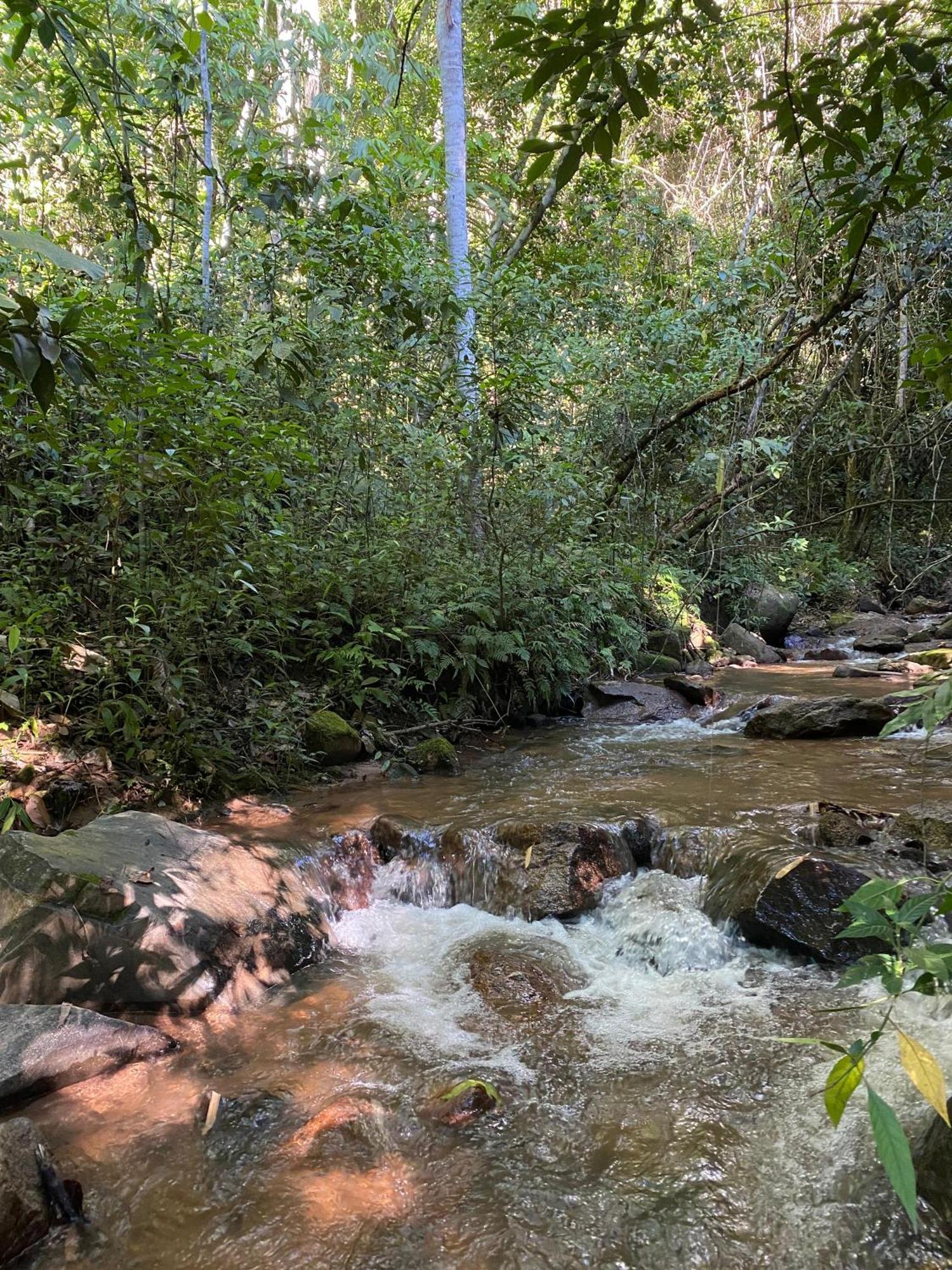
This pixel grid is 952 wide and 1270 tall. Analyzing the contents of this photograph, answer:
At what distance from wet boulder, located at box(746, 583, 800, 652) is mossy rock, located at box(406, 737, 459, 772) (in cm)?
866

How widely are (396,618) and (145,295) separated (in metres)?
4.68

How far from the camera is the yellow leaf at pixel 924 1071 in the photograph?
1.00 meters

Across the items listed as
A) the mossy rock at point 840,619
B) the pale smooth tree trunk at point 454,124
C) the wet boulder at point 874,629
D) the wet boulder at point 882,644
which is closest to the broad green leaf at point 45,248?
the pale smooth tree trunk at point 454,124

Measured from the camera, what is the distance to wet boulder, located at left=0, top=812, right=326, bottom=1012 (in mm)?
3297

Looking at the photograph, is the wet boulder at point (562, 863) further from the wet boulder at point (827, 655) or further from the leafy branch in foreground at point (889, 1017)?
the wet boulder at point (827, 655)

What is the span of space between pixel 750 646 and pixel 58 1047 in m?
11.6

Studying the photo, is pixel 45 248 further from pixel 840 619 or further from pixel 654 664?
pixel 840 619

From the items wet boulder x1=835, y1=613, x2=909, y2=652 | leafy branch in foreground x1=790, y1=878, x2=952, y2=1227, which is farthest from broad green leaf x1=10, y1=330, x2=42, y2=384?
wet boulder x1=835, y1=613, x2=909, y2=652

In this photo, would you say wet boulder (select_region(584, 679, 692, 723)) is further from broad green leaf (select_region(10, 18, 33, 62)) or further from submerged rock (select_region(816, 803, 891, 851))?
broad green leaf (select_region(10, 18, 33, 62))

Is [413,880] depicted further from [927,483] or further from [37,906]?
[927,483]

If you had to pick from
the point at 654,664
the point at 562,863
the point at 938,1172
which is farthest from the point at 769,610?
the point at 938,1172

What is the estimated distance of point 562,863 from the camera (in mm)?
4723

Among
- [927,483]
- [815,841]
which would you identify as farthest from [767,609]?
[815,841]

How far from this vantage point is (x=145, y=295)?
2.65 m
